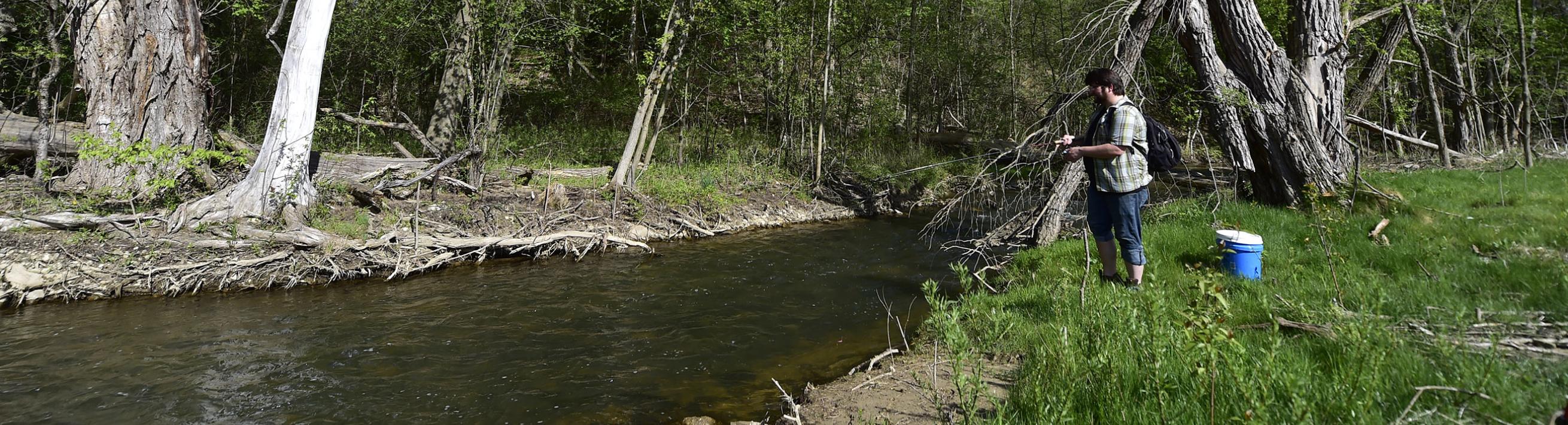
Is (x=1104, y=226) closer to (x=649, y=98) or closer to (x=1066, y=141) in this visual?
(x=1066, y=141)

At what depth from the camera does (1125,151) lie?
16.2ft

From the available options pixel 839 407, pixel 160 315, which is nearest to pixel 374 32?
pixel 160 315

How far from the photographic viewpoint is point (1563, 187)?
7.12 meters

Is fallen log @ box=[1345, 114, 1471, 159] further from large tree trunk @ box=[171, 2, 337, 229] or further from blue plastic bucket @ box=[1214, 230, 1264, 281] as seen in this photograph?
large tree trunk @ box=[171, 2, 337, 229]

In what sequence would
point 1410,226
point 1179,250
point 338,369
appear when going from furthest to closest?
point 1179,250, point 1410,226, point 338,369

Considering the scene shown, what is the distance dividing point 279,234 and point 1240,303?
9.81m

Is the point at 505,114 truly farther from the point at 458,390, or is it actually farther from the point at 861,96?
the point at 458,390

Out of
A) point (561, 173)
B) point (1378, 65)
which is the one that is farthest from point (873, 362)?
point (1378, 65)

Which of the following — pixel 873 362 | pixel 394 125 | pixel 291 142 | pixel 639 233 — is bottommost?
pixel 639 233

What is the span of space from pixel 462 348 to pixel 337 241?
3.97 m

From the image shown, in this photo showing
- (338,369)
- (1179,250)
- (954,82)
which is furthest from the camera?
(954,82)

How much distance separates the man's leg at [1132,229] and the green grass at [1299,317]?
204 millimetres

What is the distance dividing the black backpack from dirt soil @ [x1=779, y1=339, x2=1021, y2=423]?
1.92 metres

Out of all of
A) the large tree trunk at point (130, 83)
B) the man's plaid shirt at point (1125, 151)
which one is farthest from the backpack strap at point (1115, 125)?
the large tree trunk at point (130, 83)
